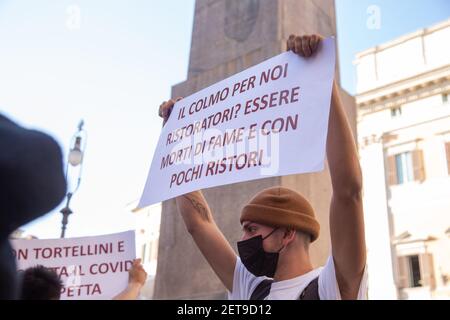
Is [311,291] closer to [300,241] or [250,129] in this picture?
[300,241]

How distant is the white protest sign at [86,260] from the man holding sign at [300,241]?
1.32 meters

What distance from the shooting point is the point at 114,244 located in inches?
157

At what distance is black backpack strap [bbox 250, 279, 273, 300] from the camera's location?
242cm

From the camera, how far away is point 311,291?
2.22m

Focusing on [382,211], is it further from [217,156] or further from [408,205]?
[217,156]

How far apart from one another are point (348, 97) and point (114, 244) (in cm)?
405

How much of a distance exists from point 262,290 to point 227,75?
4.75m

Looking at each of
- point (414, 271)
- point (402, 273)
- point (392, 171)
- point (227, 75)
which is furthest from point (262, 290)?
point (392, 171)

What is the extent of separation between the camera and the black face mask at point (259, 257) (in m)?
2.41

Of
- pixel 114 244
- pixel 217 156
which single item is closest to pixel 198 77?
pixel 114 244

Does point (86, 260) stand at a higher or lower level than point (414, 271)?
lower

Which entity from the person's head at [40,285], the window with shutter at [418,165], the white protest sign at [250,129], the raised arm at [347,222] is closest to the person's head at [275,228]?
the white protest sign at [250,129]

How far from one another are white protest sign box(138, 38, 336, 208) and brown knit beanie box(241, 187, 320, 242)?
0.12m
